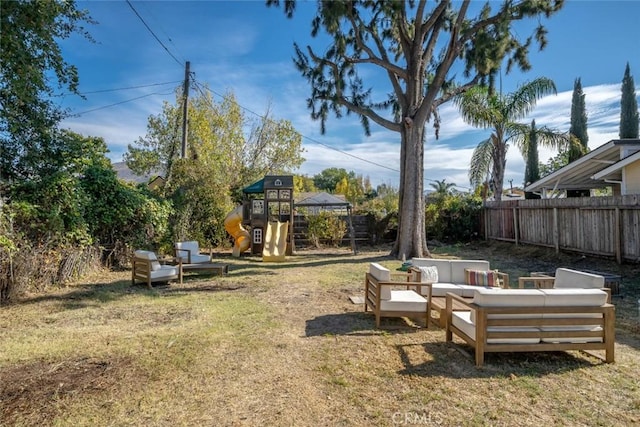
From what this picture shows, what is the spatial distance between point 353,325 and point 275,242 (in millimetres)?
7313

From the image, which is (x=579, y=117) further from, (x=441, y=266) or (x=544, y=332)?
(x=544, y=332)

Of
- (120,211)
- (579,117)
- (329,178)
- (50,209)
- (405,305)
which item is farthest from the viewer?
(329,178)

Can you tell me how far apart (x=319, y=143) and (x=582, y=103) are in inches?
758

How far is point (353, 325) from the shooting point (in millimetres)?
4785

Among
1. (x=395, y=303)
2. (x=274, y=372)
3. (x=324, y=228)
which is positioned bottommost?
(x=274, y=372)

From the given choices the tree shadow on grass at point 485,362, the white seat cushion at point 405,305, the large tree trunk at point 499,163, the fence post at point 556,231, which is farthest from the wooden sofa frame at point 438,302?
the large tree trunk at point 499,163

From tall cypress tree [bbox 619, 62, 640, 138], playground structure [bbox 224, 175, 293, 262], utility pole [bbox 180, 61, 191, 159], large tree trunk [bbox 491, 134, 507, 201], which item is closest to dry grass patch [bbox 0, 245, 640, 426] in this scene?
playground structure [bbox 224, 175, 293, 262]

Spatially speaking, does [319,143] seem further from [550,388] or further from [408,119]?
[550,388]

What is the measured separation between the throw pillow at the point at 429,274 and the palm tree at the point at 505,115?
1117 centimetres

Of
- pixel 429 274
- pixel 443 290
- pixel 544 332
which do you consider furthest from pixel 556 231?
pixel 544 332

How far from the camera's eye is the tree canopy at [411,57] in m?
10.4

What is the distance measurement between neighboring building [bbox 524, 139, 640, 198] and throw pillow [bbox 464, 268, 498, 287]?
686cm

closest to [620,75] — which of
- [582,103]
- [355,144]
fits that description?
[582,103]

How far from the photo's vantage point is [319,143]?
76.1 ft
